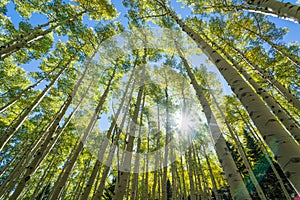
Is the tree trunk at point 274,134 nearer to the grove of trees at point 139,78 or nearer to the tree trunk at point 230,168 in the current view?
the tree trunk at point 230,168

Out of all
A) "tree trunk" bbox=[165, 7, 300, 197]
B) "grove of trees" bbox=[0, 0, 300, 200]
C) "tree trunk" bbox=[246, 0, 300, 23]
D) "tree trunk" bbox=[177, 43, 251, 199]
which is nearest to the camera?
"tree trunk" bbox=[165, 7, 300, 197]

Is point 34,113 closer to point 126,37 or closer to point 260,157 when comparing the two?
point 126,37

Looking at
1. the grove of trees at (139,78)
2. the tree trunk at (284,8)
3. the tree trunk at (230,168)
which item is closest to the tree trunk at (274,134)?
the tree trunk at (230,168)

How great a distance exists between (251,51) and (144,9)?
524 centimetres

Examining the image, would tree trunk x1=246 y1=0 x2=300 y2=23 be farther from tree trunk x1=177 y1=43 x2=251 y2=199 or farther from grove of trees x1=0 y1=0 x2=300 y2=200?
grove of trees x1=0 y1=0 x2=300 y2=200

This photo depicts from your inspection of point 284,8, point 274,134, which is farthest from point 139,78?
point 274,134

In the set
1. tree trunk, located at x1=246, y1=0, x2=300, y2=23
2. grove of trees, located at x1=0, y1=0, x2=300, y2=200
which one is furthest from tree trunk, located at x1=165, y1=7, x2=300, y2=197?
grove of trees, located at x1=0, y1=0, x2=300, y2=200

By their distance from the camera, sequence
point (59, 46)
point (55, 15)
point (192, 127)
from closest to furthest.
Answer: point (55, 15)
point (59, 46)
point (192, 127)

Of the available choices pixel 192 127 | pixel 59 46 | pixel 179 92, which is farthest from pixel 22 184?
pixel 179 92

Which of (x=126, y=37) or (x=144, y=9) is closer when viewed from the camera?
(x=144, y=9)

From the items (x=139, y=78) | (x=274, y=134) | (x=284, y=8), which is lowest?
(x=274, y=134)

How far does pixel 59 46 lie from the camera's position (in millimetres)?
9242

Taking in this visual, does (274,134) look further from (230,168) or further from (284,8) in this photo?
(284,8)

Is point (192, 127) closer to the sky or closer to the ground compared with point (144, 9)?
closer to the ground
